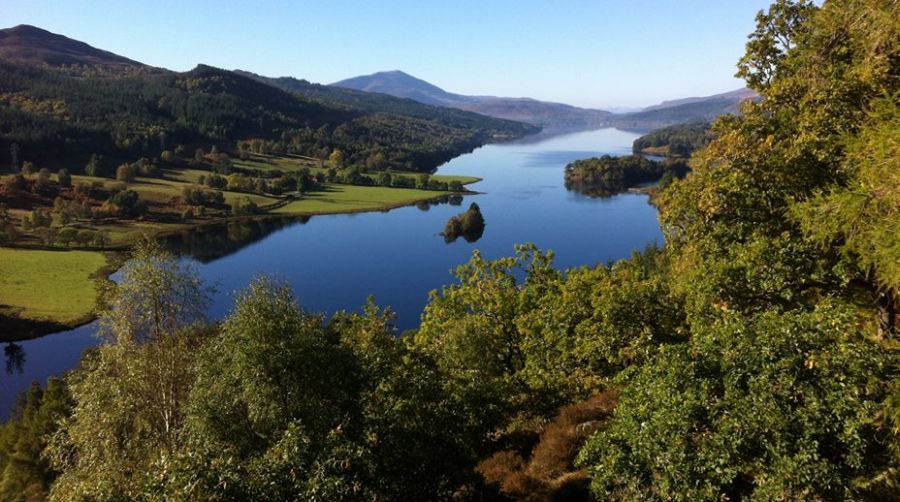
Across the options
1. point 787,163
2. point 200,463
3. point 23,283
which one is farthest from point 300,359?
point 23,283

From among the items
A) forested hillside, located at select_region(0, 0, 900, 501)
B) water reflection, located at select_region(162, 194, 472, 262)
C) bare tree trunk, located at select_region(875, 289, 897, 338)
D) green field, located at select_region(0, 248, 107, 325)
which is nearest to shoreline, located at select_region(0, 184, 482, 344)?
green field, located at select_region(0, 248, 107, 325)

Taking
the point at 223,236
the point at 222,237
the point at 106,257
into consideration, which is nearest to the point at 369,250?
the point at 222,237

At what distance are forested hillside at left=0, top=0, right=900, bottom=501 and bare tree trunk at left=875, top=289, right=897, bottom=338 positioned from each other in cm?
9

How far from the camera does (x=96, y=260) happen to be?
115500mm

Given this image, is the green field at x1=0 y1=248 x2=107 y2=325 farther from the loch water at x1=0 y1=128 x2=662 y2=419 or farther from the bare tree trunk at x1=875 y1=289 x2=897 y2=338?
the bare tree trunk at x1=875 y1=289 x2=897 y2=338

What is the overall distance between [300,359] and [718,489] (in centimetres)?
1309

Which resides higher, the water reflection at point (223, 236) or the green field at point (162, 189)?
the green field at point (162, 189)

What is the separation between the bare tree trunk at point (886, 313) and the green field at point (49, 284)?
95.1 metres

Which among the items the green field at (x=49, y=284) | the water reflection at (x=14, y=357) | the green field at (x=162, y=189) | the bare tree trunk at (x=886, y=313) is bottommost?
the water reflection at (x=14, y=357)

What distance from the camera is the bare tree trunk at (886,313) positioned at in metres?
15.1

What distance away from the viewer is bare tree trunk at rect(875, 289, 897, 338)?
49.4 feet

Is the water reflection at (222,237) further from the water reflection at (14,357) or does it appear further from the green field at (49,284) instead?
the water reflection at (14,357)

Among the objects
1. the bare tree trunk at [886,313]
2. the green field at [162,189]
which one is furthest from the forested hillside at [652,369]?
the green field at [162,189]

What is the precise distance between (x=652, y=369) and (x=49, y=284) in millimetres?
118700
